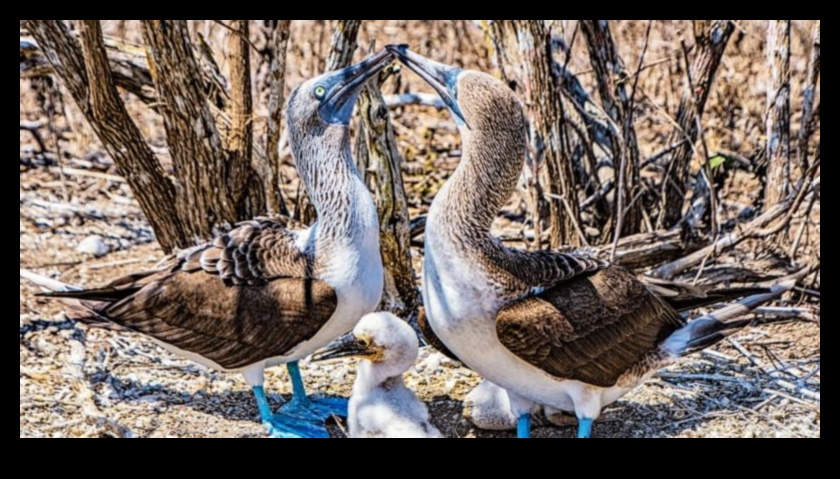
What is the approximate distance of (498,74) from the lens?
7824 millimetres

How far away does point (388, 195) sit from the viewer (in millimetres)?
7207

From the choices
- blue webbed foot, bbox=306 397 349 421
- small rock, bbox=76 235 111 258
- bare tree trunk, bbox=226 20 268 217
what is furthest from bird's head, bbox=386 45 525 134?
small rock, bbox=76 235 111 258

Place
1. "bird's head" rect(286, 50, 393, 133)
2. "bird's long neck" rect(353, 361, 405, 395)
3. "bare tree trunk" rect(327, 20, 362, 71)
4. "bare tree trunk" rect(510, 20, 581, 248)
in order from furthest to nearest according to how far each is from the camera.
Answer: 1. "bare tree trunk" rect(510, 20, 581, 248)
2. "bare tree trunk" rect(327, 20, 362, 71)
3. "bird's head" rect(286, 50, 393, 133)
4. "bird's long neck" rect(353, 361, 405, 395)

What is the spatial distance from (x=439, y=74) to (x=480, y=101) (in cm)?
32

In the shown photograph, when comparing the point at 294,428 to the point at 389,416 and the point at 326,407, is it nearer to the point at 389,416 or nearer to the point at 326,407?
the point at 326,407

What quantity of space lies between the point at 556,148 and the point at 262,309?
253 centimetres

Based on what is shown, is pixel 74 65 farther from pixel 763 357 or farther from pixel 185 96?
pixel 763 357

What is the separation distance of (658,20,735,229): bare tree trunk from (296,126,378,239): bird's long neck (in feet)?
7.88

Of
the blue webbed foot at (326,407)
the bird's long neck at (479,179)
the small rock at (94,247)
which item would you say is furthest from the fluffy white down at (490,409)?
the small rock at (94,247)

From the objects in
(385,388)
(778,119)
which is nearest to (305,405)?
(385,388)

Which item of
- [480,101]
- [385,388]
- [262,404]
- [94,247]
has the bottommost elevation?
[262,404]

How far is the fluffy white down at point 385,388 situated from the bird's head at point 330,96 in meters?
1.07

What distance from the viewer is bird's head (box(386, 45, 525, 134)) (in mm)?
5531

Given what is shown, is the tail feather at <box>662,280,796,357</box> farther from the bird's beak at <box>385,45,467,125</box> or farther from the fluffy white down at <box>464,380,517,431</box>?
the bird's beak at <box>385,45,467,125</box>
